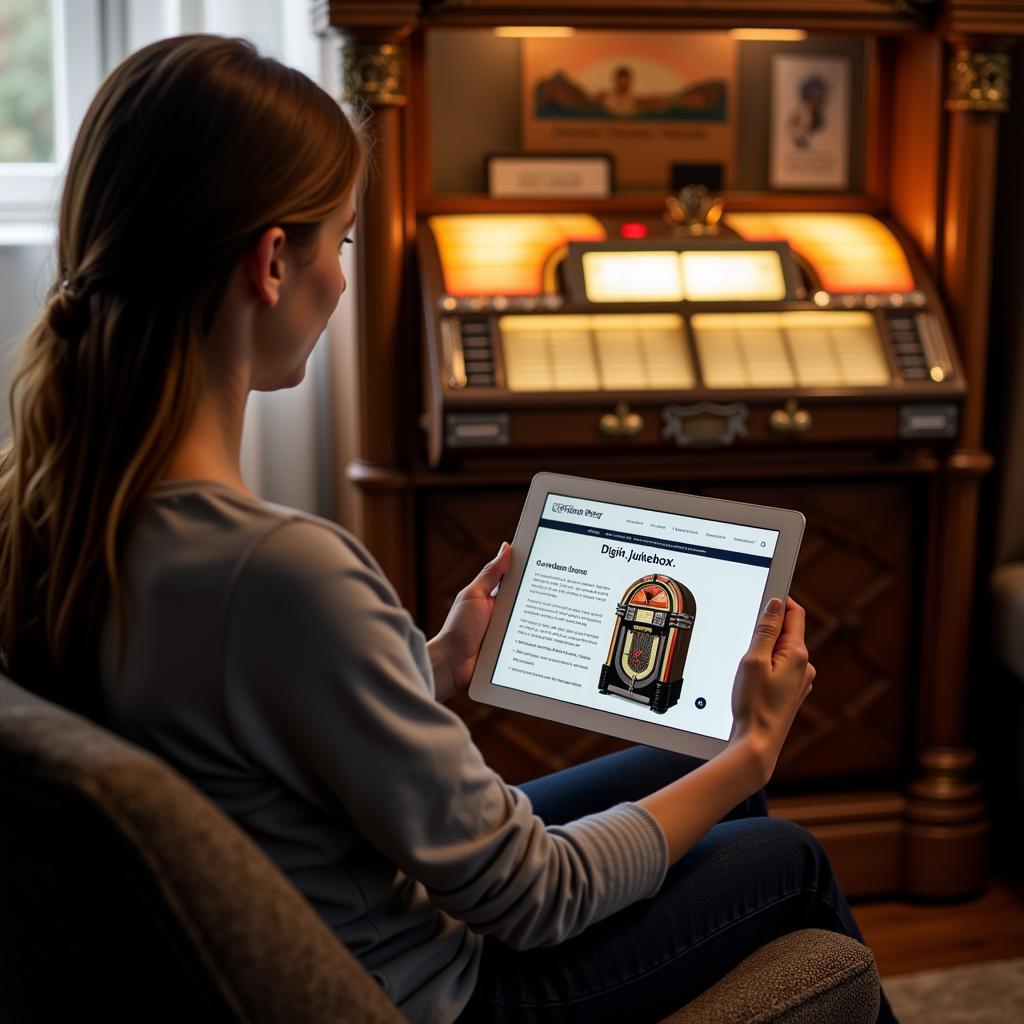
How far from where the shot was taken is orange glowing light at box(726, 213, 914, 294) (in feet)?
6.81

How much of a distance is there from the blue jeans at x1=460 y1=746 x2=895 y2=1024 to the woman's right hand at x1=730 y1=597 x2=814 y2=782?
81 mm

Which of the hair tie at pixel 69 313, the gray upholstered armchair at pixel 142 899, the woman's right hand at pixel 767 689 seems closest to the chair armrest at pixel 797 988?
the woman's right hand at pixel 767 689

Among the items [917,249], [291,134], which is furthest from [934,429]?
[291,134]

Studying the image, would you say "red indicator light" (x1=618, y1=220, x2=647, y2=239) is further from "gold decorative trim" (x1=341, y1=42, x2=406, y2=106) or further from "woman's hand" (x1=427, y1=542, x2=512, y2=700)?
"woman's hand" (x1=427, y1=542, x2=512, y2=700)

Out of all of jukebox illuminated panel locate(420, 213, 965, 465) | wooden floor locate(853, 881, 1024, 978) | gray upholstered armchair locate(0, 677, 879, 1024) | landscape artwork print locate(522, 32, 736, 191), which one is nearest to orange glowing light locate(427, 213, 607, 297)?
jukebox illuminated panel locate(420, 213, 965, 465)

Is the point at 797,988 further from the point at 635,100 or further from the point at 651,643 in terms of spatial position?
the point at 635,100

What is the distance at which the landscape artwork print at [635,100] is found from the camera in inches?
88.6

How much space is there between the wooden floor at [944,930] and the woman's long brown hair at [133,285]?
156cm

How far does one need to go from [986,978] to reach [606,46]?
1.63 metres

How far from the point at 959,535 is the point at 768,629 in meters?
1.18

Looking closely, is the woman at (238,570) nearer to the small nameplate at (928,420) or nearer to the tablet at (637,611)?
the tablet at (637,611)

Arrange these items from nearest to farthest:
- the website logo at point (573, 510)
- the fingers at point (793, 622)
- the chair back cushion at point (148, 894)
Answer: the chair back cushion at point (148, 894) < the fingers at point (793, 622) < the website logo at point (573, 510)

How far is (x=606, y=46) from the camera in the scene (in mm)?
2254

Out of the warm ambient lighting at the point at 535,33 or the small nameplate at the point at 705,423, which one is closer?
the small nameplate at the point at 705,423
